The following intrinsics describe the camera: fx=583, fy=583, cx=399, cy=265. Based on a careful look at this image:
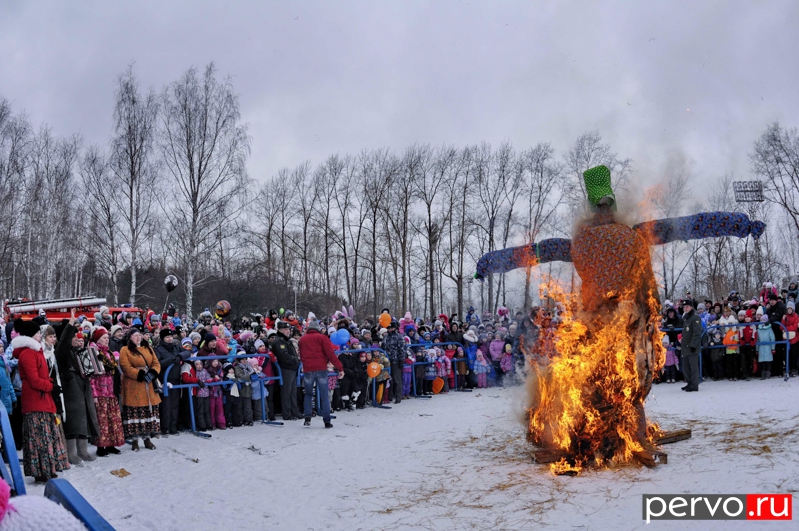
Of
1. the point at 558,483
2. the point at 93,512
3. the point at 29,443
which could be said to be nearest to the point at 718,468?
the point at 558,483

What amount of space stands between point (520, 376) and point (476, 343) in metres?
7.91

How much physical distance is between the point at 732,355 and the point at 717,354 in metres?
0.33

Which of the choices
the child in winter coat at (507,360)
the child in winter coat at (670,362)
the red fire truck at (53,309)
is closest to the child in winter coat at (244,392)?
the child in winter coat at (507,360)

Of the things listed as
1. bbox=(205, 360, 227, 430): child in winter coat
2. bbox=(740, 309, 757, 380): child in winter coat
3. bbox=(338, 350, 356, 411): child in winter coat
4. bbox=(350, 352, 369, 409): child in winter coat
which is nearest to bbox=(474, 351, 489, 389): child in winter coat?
bbox=(350, 352, 369, 409): child in winter coat

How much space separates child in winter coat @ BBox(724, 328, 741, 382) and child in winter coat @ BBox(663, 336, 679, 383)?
1140mm

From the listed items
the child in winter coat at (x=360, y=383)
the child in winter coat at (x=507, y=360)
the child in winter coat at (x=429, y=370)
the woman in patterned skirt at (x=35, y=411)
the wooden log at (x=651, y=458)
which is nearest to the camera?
the wooden log at (x=651, y=458)

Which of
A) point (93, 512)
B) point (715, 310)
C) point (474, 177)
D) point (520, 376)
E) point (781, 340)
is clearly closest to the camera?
point (93, 512)

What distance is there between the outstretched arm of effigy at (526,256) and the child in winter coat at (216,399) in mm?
5633

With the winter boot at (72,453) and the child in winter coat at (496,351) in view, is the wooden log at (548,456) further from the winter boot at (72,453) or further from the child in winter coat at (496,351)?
the child in winter coat at (496,351)

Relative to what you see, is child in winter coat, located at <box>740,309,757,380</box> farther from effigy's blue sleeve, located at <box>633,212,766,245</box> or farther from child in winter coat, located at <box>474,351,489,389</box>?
effigy's blue sleeve, located at <box>633,212,766,245</box>

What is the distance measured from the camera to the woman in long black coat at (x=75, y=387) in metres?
7.89

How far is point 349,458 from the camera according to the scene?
328 inches

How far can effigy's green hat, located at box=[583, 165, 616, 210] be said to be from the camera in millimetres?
7004

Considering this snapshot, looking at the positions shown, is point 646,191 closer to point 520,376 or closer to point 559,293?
point 559,293
